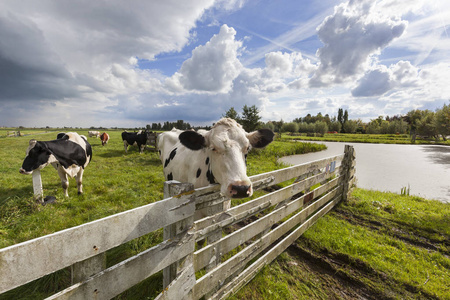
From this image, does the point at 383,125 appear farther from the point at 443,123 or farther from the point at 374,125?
the point at 443,123

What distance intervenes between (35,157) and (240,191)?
260 inches

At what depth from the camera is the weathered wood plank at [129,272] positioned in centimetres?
120

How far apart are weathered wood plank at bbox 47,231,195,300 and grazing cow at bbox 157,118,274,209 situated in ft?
2.47

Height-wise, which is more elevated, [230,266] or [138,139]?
[138,139]

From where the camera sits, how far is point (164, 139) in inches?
279

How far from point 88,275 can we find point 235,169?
5.52 ft

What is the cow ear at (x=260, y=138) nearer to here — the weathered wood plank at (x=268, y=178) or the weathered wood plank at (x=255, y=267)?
the weathered wood plank at (x=268, y=178)

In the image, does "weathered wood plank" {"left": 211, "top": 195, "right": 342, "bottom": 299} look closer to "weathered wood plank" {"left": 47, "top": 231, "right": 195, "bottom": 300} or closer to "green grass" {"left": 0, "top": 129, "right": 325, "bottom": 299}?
"green grass" {"left": 0, "top": 129, "right": 325, "bottom": 299}

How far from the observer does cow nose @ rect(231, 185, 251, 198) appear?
86.9 inches

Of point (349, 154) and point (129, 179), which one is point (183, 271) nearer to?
point (349, 154)

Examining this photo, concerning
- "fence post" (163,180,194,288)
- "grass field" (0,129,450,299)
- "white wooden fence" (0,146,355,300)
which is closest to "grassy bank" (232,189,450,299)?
"grass field" (0,129,450,299)

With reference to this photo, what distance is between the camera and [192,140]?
305 centimetres

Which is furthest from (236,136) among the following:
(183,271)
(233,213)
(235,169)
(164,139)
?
(164,139)

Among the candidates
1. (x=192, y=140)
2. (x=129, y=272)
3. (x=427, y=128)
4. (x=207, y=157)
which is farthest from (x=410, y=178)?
(x=427, y=128)
